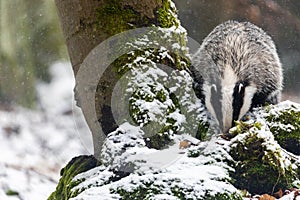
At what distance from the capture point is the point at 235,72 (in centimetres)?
239

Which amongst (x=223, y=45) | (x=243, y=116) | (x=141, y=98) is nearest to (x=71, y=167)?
(x=141, y=98)

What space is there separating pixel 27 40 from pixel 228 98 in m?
2.00

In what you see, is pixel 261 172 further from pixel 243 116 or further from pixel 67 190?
pixel 67 190

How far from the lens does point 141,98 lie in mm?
1937

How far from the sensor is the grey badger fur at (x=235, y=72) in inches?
84.9

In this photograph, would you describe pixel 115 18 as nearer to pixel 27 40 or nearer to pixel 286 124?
pixel 286 124

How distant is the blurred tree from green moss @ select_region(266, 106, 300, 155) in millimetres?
2184

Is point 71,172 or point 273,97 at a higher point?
point 273,97

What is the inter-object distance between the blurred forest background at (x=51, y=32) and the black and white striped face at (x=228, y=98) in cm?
182

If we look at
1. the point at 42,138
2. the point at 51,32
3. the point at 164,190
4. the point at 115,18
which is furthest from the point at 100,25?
the point at 42,138

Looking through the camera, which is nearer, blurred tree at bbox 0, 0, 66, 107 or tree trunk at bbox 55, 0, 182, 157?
tree trunk at bbox 55, 0, 182, 157

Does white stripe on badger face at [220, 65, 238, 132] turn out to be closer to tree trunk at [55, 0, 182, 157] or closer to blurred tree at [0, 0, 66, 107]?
tree trunk at [55, 0, 182, 157]

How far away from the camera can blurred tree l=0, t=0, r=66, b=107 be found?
3756 mm

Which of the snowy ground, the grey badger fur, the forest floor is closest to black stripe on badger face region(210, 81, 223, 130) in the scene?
the grey badger fur
